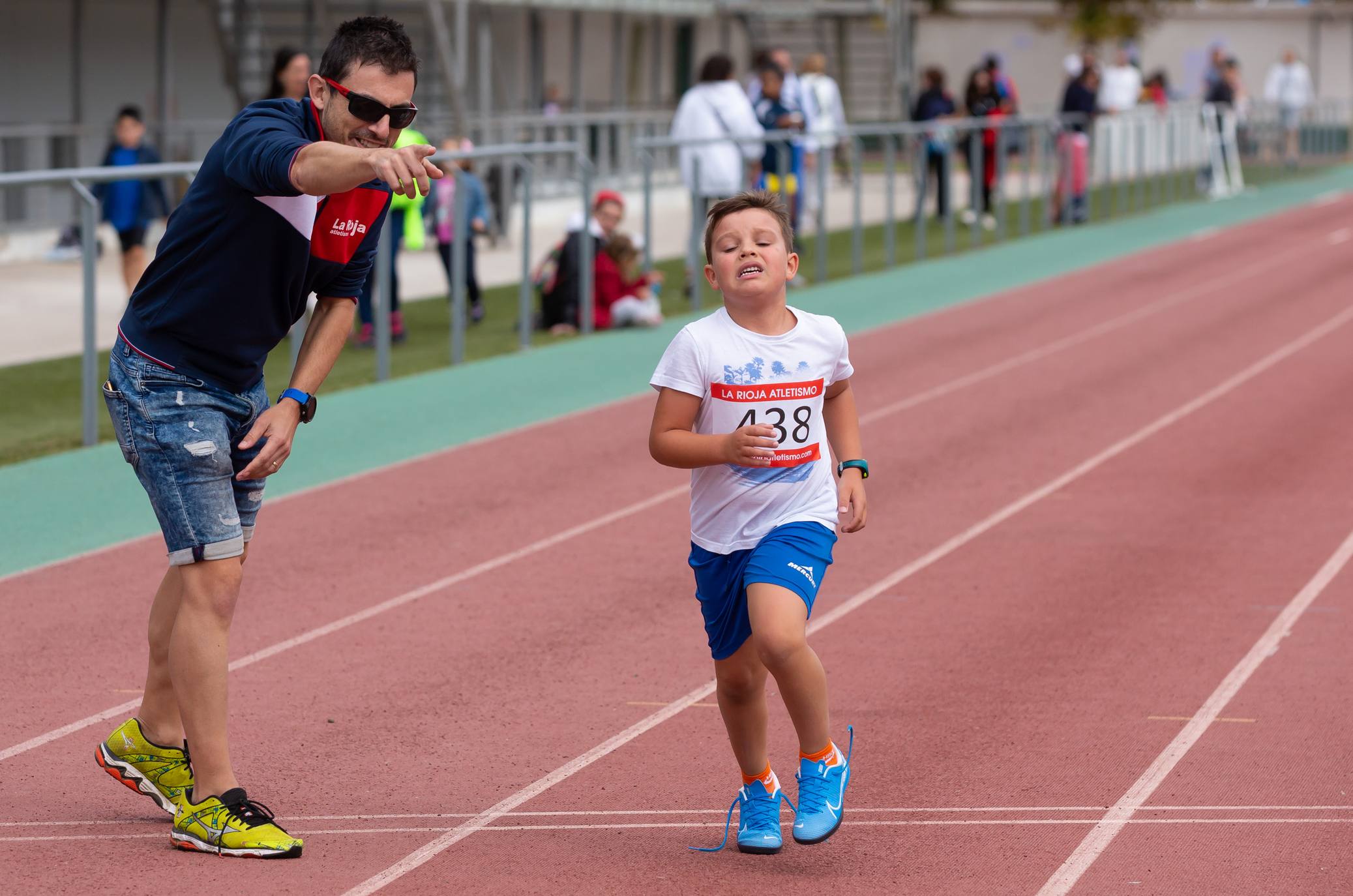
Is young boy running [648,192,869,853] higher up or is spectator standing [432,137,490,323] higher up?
spectator standing [432,137,490,323]

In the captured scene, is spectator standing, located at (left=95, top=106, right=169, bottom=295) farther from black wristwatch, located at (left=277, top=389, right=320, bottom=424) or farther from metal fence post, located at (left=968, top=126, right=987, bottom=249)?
metal fence post, located at (left=968, top=126, right=987, bottom=249)

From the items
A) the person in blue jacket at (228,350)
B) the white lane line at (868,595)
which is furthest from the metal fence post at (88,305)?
the person in blue jacket at (228,350)

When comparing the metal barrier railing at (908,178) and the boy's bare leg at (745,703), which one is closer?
the boy's bare leg at (745,703)

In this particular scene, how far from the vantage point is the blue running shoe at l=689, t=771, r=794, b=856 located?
482 centimetres

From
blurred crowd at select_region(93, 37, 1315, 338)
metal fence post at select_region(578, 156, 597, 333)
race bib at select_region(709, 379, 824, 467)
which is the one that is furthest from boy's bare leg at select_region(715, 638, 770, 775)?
metal fence post at select_region(578, 156, 597, 333)

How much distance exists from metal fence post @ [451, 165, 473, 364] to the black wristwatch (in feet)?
28.7

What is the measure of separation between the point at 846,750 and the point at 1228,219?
73.7 feet

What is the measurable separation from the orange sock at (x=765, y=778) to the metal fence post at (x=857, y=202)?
49.2 feet

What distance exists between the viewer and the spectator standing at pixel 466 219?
14.4m

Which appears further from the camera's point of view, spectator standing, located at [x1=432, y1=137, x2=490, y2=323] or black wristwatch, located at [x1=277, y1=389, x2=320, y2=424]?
spectator standing, located at [x1=432, y1=137, x2=490, y2=323]

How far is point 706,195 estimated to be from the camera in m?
17.1

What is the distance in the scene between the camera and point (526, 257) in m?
14.9

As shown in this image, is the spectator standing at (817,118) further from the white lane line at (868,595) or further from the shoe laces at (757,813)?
the shoe laces at (757,813)

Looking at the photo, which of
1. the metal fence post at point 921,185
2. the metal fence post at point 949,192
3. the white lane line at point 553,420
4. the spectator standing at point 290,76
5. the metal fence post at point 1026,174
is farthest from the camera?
the metal fence post at point 1026,174
